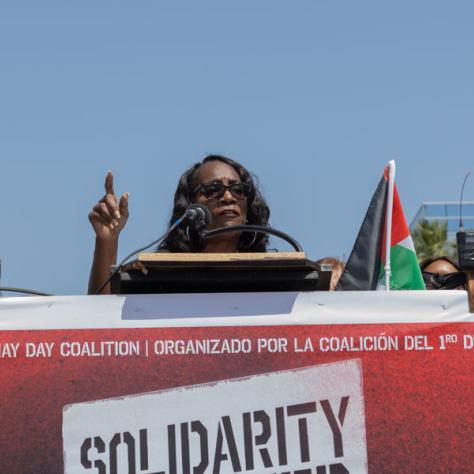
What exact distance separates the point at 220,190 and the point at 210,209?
142mm

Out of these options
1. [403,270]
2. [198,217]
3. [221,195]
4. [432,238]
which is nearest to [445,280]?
[403,270]

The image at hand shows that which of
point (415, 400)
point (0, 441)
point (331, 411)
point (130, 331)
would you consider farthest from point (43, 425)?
point (415, 400)

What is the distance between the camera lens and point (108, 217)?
12.5 feet

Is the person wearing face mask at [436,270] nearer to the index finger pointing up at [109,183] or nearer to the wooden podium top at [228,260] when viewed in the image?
the index finger pointing up at [109,183]

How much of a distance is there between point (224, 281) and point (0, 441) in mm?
794

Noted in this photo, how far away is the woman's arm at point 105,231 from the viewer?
3.78m

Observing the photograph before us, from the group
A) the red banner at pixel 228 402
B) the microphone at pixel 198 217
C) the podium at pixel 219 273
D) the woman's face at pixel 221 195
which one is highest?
the woman's face at pixel 221 195

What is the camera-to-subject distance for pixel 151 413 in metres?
3.15

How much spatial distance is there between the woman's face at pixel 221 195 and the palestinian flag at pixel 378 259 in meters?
0.47

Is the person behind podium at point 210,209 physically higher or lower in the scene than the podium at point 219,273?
higher

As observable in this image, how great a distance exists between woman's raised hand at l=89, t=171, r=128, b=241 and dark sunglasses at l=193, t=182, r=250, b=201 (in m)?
0.57

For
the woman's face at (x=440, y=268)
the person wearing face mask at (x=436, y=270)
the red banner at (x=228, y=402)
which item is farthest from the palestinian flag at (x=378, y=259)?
the woman's face at (x=440, y=268)

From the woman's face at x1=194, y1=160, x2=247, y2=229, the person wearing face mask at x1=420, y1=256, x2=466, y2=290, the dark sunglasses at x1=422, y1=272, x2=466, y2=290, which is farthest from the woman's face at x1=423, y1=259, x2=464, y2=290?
the woman's face at x1=194, y1=160, x2=247, y2=229

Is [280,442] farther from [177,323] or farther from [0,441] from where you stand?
[0,441]
